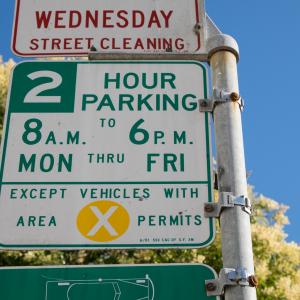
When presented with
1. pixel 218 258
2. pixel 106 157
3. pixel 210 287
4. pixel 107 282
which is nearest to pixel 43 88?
pixel 106 157

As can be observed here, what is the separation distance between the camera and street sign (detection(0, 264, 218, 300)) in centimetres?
224

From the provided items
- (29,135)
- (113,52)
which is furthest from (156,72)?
(29,135)

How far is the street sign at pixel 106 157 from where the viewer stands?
2.40m

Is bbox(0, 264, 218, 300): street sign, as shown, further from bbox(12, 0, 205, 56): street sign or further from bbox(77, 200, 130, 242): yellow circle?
bbox(12, 0, 205, 56): street sign

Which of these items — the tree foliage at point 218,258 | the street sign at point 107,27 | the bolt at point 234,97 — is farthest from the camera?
the tree foliage at point 218,258

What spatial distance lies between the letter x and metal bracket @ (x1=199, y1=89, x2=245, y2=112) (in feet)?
2.30

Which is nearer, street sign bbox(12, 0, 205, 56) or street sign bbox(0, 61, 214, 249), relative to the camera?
street sign bbox(0, 61, 214, 249)

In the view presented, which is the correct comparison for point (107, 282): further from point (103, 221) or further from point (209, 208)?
point (209, 208)

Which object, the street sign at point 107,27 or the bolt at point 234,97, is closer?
the bolt at point 234,97

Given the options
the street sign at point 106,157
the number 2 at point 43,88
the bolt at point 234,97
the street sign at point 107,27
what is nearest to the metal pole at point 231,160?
the bolt at point 234,97

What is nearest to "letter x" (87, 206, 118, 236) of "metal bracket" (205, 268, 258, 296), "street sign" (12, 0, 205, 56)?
"metal bracket" (205, 268, 258, 296)

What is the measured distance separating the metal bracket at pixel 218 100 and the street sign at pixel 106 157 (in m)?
0.05

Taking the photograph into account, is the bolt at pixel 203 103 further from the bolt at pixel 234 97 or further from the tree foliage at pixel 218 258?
the tree foliage at pixel 218 258

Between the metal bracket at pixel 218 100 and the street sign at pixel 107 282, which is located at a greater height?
the metal bracket at pixel 218 100
